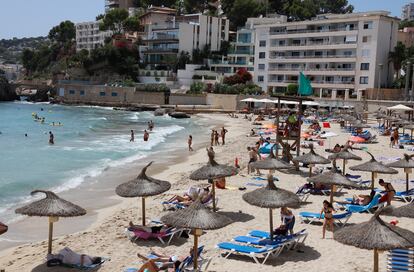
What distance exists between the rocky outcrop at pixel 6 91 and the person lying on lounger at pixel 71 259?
101249 millimetres

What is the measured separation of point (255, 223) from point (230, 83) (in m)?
62.8

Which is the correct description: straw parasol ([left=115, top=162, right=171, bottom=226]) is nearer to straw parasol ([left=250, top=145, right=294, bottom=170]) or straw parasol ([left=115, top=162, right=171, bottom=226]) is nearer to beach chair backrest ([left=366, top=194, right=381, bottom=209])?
straw parasol ([left=250, top=145, right=294, bottom=170])

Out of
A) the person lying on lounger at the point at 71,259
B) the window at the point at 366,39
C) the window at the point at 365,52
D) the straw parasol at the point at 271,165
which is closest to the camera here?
the person lying on lounger at the point at 71,259

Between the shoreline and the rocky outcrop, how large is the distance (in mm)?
84327

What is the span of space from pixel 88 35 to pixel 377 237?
124 metres

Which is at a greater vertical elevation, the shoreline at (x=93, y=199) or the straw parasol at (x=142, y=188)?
the straw parasol at (x=142, y=188)

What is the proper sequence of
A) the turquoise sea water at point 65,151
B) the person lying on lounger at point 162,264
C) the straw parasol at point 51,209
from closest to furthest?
the person lying on lounger at point 162,264
the straw parasol at point 51,209
the turquoise sea water at point 65,151

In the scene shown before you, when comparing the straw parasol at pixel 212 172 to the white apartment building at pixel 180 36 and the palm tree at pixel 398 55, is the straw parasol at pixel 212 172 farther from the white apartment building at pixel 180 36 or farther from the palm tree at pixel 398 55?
the white apartment building at pixel 180 36

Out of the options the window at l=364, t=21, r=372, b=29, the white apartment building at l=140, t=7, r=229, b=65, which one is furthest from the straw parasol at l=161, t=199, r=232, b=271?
the white apartment building at l=140, t=7, r=229, b=65

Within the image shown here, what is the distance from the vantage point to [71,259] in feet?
36.7

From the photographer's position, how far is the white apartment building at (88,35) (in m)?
119

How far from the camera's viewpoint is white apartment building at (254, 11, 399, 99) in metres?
62.2

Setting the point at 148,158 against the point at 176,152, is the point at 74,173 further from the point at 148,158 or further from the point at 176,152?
the point at 176,152

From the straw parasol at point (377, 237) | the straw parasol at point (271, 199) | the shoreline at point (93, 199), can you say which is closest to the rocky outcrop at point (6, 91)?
the shoreline at point (93, 199)
